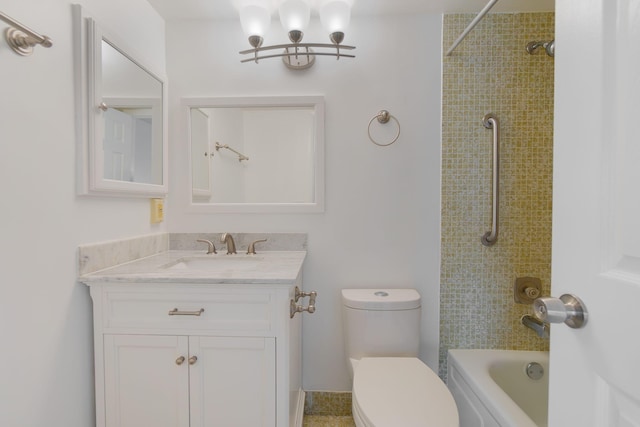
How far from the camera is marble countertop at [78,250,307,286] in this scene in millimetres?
1164

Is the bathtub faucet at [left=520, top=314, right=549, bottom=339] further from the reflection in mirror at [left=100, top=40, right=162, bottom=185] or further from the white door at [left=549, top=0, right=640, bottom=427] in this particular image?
the reflection in mirror at [left=100, top=40, right=162, bottom=185]

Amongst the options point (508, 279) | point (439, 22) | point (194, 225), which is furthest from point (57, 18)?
point (508, 279)

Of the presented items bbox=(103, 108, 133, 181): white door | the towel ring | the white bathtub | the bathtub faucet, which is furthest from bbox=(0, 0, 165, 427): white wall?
the bathtub faucet

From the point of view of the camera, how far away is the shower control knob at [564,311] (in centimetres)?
51

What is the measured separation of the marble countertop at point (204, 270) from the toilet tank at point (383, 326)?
388 mm

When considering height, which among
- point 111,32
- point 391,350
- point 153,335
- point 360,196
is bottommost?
point 391,350

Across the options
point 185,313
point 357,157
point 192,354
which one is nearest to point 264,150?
point 357,157

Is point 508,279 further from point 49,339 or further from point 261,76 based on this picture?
point 49,339

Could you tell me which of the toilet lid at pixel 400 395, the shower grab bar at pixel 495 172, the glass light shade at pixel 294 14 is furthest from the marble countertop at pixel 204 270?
the glass light shade at pixel 294 14

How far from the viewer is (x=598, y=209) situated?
494 mm

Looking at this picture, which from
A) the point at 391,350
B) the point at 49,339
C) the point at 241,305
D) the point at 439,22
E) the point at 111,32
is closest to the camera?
the point at 49,339

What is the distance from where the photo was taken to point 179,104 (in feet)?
5.82

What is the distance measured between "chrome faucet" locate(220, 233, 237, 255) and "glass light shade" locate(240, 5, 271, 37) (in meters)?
0.97

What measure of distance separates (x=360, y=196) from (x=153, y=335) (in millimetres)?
1116
